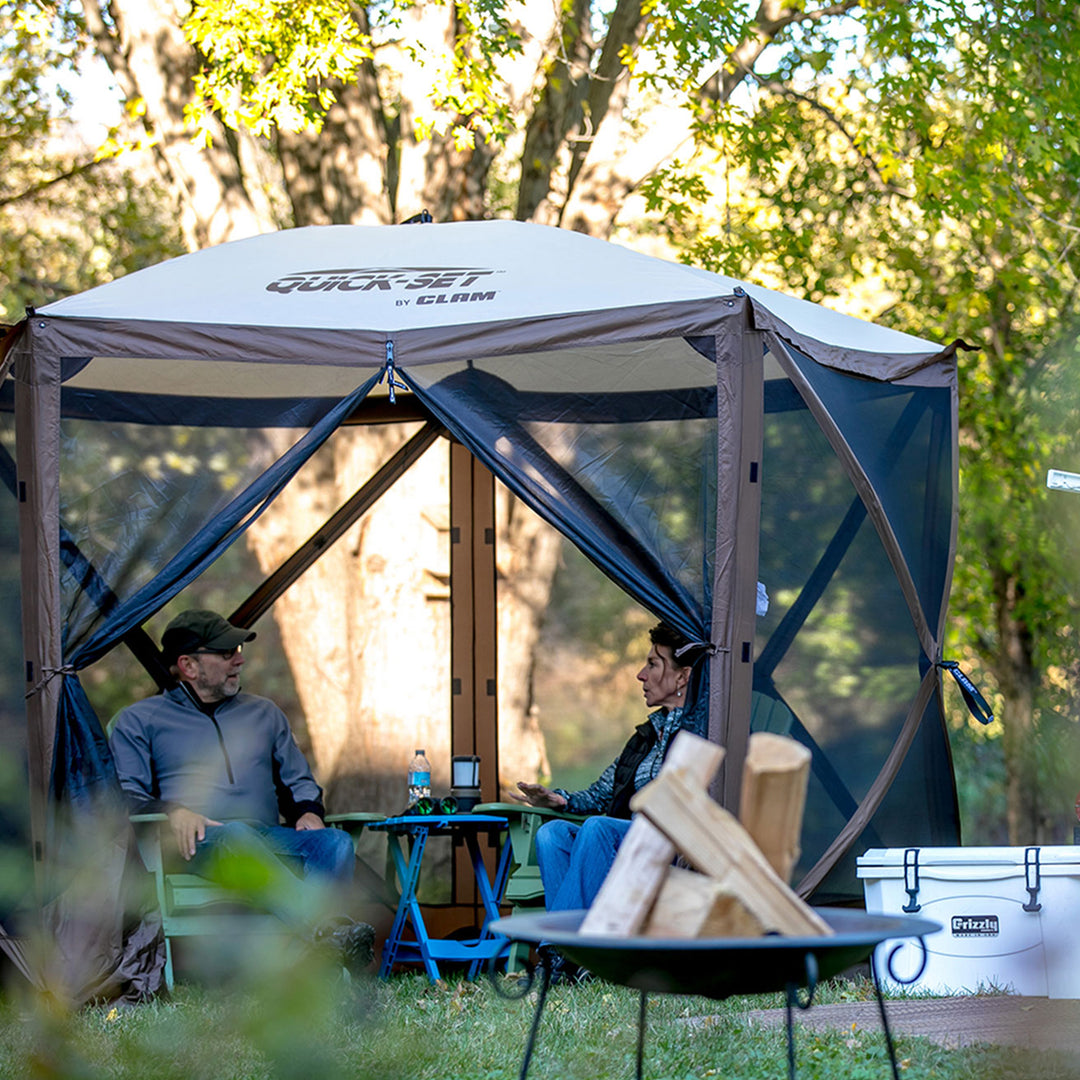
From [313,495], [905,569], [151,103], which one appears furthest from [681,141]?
[905,569]

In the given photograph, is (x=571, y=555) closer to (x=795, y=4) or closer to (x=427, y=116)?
(x=427, y=116)

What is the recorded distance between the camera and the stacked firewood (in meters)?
1.99

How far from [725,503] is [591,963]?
6.78ft

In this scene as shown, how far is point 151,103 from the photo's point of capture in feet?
23.1

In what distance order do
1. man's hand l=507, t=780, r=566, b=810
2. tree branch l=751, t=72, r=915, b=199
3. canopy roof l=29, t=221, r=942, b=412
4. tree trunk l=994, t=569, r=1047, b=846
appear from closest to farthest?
1. canopy roof l=29, t=221, r=942, b=412
2. man's hand l=507, t=780, r=566, b=810
3. tree branch l=751, t=72, r=915, b=199
4. tree trunk l=994, t=569, r=1047, b=846

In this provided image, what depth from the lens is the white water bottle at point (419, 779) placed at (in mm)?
4914

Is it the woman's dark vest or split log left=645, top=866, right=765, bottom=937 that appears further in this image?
the woman's dark vest

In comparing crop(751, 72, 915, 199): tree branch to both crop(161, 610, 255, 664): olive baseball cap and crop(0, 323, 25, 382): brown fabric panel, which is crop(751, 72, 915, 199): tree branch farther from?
crop(0, 323, 25, 382): brown fabric panel

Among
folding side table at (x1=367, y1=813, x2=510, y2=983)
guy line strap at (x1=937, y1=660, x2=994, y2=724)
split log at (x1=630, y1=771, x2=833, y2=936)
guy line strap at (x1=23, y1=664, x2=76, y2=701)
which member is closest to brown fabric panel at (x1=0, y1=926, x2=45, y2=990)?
guy line strap at (x1=23, y1=664, x2=76, y2=701)

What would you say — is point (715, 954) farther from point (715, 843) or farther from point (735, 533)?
point (735, 533)

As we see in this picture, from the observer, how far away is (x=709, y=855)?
77.9 inches

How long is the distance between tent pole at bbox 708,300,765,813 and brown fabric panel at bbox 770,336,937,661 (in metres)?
0.13

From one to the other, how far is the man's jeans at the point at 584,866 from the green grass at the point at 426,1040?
244mm

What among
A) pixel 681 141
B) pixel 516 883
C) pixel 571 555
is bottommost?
pixel 516 883
